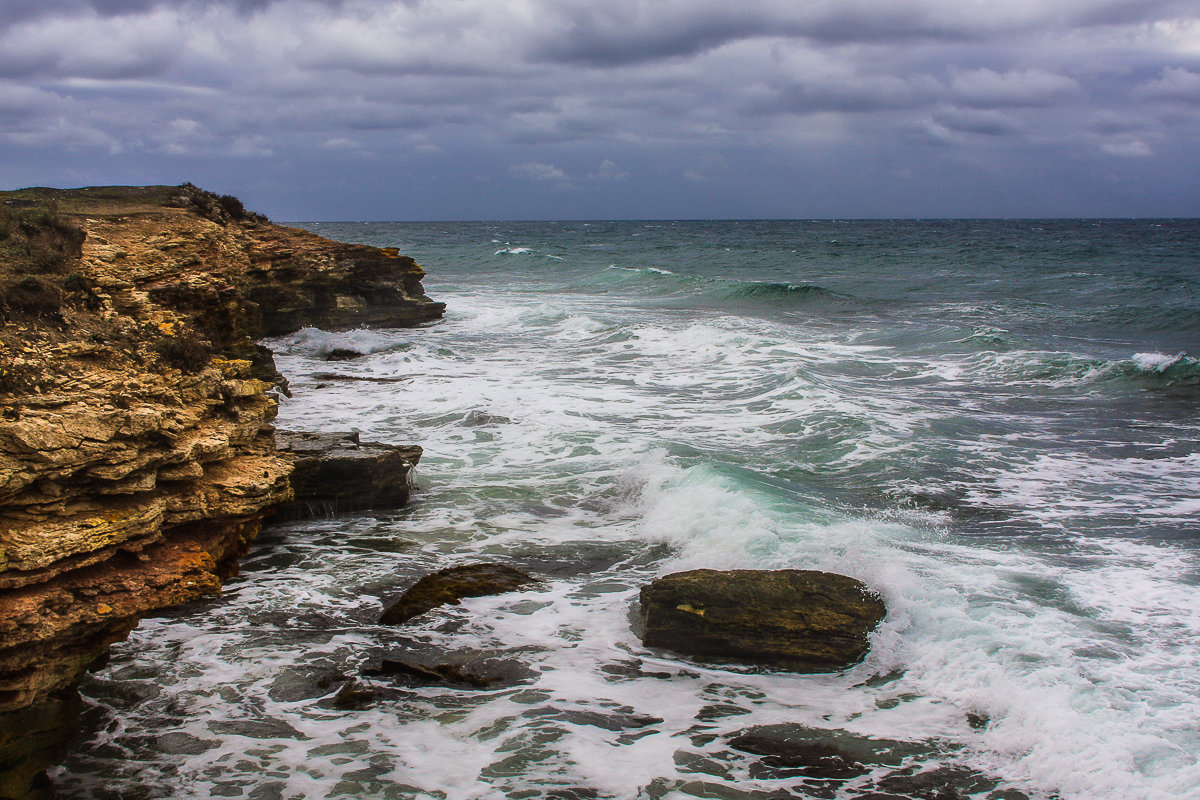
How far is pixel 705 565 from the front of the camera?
8070 millimetres

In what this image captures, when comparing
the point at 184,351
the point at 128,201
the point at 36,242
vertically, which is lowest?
the point at 184,351

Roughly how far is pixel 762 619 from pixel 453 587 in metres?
2.52

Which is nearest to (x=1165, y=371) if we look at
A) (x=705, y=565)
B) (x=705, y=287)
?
(x=705, y=565)

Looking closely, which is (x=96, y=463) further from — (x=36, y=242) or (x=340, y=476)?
(x=340, y=476)

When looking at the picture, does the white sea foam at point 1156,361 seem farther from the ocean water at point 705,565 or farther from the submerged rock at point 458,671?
the submerged rock at point 458,671

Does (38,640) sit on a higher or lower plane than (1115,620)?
higher

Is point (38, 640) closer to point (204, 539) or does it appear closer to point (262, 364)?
point (204, 539)

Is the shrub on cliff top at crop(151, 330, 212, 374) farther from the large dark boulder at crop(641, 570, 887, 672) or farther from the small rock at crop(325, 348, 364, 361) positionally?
the small rock at crop(325, 348, 364, 361)

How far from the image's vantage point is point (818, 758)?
515 cm

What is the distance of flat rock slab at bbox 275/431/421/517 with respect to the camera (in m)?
9.02

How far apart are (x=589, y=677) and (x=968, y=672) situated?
8.49 feet

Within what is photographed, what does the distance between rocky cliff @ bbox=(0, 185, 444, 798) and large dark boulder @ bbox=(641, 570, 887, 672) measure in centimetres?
315

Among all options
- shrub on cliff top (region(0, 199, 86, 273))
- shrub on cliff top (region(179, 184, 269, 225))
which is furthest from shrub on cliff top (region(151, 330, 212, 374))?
shrub on cliff top (region(179, 184, 269, 225))

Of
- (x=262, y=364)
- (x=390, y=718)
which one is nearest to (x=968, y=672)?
(x=390, y=718)
